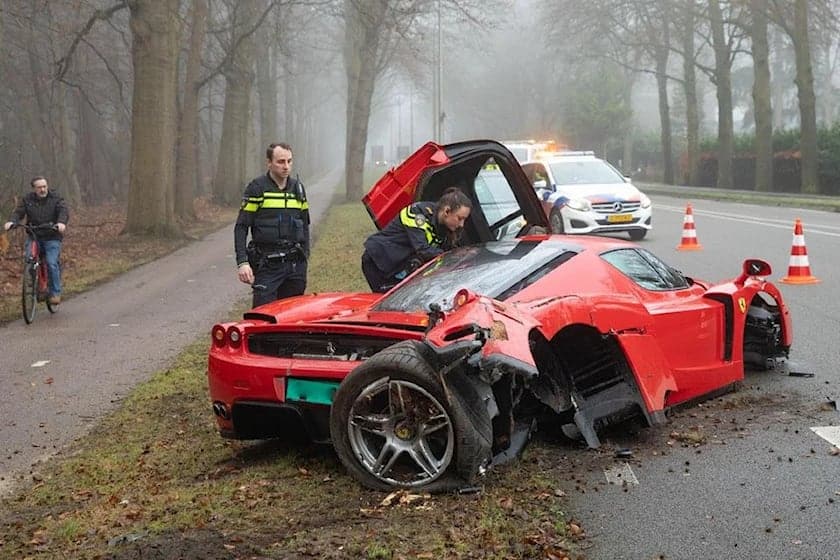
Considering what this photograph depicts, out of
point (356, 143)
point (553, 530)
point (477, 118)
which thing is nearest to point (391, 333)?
point (553, 530)

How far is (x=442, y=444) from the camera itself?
4.70 meters

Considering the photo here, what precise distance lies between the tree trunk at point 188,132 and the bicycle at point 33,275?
15.9m

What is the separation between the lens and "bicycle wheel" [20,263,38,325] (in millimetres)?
11383

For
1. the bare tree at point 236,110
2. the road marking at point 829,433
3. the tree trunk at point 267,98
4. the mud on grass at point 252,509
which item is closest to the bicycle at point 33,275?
the mud on grass at point 252,509

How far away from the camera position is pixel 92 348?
32.2 ft

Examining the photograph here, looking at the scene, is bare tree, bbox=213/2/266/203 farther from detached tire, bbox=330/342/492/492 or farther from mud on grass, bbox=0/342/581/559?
detached tire, bbox=330/342/492/492

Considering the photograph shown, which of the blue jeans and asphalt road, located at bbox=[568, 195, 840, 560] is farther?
the blue jeans

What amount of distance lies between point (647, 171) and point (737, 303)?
55115mm

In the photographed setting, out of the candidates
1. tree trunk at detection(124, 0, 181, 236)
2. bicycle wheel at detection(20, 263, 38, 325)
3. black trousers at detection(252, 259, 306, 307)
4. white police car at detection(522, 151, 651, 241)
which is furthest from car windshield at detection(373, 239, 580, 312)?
tree trunk at detection(124, 0, 181, 236)

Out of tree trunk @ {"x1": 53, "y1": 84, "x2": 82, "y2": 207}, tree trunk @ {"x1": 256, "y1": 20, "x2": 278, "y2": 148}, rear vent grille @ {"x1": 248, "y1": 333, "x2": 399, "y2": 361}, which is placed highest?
tree trunk @ {"x1": 256, "y1": 20, "x2": 278, "y2": 148}

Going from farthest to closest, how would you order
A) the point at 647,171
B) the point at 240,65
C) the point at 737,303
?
the point at 647,171 < the point at 240,65 < the point at 737,303

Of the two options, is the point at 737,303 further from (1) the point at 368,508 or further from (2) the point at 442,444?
(1) the point at 368,508

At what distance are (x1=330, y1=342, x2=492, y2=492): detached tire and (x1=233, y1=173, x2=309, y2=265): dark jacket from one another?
311 centimetres

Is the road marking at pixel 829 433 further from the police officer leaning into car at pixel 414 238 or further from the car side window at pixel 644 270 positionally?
the police officer leaning into car at pixel 414 238
